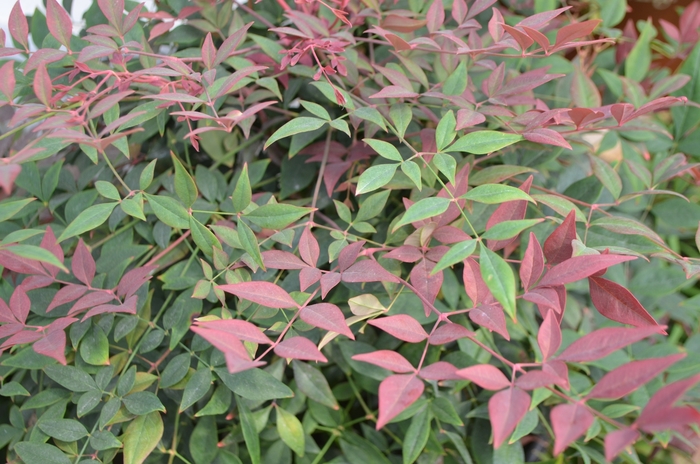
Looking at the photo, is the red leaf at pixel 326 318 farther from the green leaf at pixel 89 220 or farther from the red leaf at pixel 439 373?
the green leaf at pixel 89 220

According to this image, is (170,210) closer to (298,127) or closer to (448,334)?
(298,127)

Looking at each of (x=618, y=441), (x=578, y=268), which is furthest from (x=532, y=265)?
(x=618, y=441)

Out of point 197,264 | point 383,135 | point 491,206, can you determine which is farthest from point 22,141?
point 491,206

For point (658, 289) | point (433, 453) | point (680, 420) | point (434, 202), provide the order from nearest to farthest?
1. point (680, 420)
2. point (434, 202)
3. point (433, 453)
4. point (658, 289)

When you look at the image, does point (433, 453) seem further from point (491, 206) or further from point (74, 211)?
point (74, 211)

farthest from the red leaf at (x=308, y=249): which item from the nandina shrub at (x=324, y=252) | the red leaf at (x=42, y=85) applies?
the red leaf at (x=42, y=85)

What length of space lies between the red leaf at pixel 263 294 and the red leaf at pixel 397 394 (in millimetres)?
86

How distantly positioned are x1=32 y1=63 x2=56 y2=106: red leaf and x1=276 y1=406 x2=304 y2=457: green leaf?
0.31 m

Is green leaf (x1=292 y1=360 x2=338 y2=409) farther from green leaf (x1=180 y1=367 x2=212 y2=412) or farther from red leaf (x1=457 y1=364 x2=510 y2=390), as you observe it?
red leaf (x1=457 y1=364 x2=510 y2=390)

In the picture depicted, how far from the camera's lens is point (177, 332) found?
43 centimetres

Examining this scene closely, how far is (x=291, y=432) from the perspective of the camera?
465 millimetres

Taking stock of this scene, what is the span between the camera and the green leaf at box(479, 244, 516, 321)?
31 centimetres

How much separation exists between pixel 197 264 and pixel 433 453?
0.27 metres

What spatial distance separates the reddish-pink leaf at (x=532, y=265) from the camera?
36 cm
